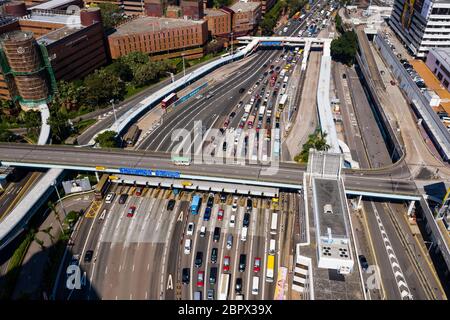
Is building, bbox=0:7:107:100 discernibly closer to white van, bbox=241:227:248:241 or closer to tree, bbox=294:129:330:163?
white van, bbox=241:227:248:241

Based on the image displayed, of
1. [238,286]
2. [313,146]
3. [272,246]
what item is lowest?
[238,286]

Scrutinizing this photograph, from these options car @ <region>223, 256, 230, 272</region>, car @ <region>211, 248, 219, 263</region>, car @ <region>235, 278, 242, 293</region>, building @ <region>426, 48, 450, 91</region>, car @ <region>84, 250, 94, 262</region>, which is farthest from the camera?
building @ <region>426, 48, 450, 91</region>

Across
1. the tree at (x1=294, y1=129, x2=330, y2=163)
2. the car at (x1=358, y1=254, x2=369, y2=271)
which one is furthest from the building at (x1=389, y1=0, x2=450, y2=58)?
the car at (x1=358, y1=254, x2=369, y2=271)

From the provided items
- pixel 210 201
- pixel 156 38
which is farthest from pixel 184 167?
pixel 156 38

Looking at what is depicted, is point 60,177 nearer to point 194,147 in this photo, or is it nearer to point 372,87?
point 194,147

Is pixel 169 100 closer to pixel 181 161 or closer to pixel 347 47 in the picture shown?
pixel 181 161

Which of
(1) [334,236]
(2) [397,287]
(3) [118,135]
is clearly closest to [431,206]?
(2) [397,287]
